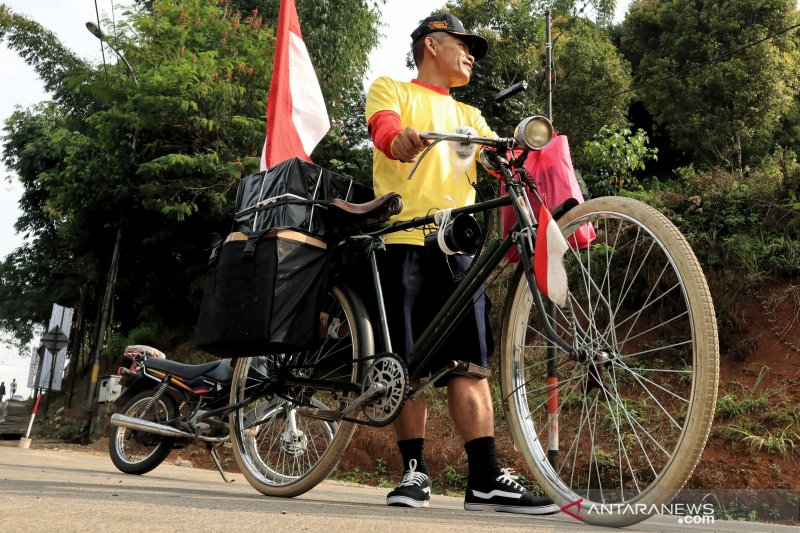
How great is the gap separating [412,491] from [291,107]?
3.67 meters

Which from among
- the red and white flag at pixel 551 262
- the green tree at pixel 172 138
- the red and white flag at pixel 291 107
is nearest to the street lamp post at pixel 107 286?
the green tree at pixel 172 138

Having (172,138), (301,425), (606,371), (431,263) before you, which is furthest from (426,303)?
(172,138)

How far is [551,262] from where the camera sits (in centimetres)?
270

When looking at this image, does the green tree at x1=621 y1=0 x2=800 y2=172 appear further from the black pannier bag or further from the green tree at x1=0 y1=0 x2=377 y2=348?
the black pannier bag

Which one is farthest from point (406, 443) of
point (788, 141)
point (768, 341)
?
point (788, 141)

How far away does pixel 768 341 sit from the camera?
Answer: 31.7 ft

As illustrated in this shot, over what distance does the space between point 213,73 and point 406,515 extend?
13.2 meters

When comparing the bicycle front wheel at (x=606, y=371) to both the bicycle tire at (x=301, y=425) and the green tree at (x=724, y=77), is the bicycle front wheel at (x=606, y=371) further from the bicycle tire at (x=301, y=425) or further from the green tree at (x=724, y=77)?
the green tree at (x=724, y=77)

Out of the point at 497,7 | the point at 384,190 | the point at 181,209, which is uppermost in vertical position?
the point at 497,7

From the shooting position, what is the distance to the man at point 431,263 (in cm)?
334

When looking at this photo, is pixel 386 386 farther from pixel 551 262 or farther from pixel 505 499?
pixel 551 262

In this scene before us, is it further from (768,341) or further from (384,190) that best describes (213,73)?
(384,190)

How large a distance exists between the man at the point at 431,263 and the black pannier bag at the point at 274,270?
1.05 ft

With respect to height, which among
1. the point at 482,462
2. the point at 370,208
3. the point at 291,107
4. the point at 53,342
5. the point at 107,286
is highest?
the point at 107,286
